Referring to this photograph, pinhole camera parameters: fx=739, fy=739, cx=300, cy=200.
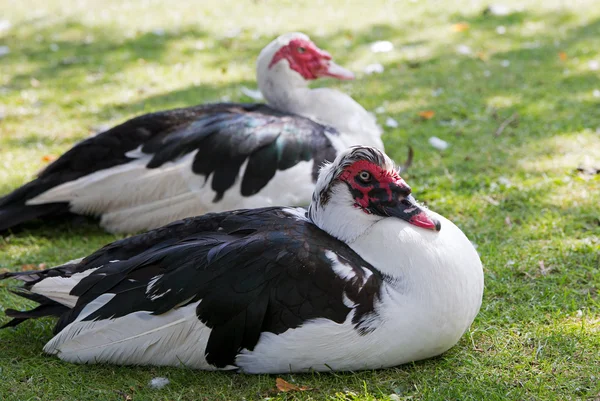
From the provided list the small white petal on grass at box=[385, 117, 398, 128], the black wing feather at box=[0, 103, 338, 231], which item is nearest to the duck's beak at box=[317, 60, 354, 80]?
the black wing feather at box=[0, 103, 338, 231]

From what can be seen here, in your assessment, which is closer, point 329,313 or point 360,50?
point 329,313

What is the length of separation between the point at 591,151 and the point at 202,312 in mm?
3985

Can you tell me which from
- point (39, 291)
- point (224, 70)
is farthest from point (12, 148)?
point (39, 291)

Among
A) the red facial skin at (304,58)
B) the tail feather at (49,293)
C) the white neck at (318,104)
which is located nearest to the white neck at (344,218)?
the tail feather at (49,293)

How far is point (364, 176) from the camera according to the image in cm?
366

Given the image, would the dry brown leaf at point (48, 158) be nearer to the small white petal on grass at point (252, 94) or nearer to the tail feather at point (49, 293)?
the small white petal on grass at point (252, 94)

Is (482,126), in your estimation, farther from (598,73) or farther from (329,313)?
(329,313)

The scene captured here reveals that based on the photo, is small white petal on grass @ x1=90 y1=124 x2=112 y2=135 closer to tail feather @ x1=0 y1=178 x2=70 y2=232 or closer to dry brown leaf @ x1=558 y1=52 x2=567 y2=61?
tail feather @ x1=0 y1=178 x2=70 y2=232

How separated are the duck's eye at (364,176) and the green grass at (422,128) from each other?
36.9 inches

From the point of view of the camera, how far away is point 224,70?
8.69 metres

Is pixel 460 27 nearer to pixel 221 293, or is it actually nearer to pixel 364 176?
pixel 364 176

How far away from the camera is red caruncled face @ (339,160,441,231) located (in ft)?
12.0

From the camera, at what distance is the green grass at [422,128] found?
353cm

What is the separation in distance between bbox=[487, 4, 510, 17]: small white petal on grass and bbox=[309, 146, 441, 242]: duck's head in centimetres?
708
